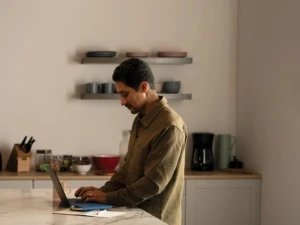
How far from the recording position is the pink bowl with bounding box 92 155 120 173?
4934 millimetres

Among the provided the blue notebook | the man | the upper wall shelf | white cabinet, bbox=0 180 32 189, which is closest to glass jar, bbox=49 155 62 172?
white cabinet, bbox=0 180 32 189

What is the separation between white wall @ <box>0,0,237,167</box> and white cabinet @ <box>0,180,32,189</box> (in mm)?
456

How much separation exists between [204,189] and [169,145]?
6.87ft

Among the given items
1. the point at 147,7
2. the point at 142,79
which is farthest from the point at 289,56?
the point at 142,79

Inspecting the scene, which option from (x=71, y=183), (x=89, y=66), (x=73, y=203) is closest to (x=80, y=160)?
(x=71, y=183)

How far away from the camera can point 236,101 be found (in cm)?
537

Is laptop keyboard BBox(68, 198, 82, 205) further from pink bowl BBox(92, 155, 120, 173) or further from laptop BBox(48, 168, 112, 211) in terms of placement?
pink bowl BBox(92, 155, 120, 173)

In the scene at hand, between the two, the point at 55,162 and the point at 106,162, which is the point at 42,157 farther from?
the point at 106,162

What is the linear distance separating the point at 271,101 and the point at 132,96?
1.96 meters

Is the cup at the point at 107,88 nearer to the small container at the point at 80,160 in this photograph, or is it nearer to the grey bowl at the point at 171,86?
the grey bowl at the point at 171,86

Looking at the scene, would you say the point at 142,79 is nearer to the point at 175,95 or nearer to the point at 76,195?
the point at 76,195

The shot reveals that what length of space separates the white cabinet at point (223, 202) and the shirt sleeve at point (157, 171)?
2.02 m

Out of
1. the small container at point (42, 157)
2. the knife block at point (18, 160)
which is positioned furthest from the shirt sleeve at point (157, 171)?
the small container at point (42, 157)

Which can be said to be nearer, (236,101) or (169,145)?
(169,145)
